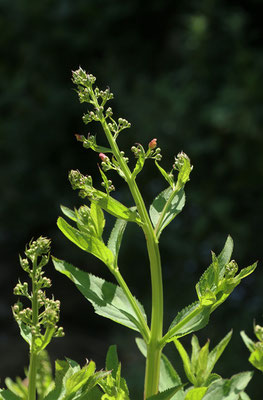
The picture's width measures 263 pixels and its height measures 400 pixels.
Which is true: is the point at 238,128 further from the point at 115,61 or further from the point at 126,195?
the point at 115,61

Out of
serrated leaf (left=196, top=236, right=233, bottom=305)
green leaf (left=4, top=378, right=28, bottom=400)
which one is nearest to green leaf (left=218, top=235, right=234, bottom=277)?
serrated leaf (left=196, top=236, right=233, bottom=305)

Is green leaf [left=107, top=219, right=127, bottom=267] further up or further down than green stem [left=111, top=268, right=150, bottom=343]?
further up

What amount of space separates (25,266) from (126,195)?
11.7ft

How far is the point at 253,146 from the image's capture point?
3.90 m

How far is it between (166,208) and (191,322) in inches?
3.8

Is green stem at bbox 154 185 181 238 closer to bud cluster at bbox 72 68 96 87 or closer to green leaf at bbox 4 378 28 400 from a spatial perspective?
bud cluster at bbox 72 68 96 87

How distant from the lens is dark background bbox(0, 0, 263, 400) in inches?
153

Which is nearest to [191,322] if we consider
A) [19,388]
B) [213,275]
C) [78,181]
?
[213,275]

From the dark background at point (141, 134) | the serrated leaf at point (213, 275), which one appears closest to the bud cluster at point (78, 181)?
the serrated leaf at point (213, 275)

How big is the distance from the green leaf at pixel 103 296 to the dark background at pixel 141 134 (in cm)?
283

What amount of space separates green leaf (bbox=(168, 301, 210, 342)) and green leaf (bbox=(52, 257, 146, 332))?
0.03 metres

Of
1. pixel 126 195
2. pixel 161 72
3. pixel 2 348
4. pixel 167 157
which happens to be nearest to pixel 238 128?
pixel 167 157

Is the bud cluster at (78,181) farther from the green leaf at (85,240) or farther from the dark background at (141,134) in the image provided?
the dark background at (141,134)

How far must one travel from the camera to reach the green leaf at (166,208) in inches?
20.7
